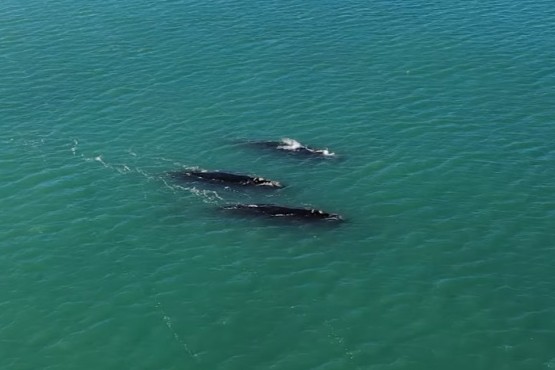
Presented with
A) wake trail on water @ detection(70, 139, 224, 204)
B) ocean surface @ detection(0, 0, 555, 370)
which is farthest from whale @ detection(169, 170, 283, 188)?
wake trail on water @ detection(70, 139, 224, 204)

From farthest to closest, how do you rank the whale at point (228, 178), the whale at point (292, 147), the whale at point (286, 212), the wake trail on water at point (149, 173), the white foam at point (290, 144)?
1. the white foam at point (290, 144)
2. the whale at point (292, 147)
3. the whale at point (228, 178)
4. the wake trail on water at point (149, 173)
5. the whale at point (286, 212)

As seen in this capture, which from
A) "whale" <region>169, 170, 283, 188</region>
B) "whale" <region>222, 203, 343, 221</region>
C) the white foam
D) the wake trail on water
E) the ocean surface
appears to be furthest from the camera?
the white foam

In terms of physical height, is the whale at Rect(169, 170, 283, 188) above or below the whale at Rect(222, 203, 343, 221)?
above

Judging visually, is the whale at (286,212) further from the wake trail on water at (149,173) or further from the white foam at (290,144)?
the white foam at (290,144)

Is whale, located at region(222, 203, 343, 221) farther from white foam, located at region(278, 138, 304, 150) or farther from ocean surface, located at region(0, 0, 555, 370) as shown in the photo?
white foam, located at region(278, 138, 304, 150)

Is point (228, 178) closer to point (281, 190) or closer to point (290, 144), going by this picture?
point (281, 190)

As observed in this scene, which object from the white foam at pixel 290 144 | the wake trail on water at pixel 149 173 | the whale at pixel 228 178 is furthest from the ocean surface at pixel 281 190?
the whale at pixel 228 178
